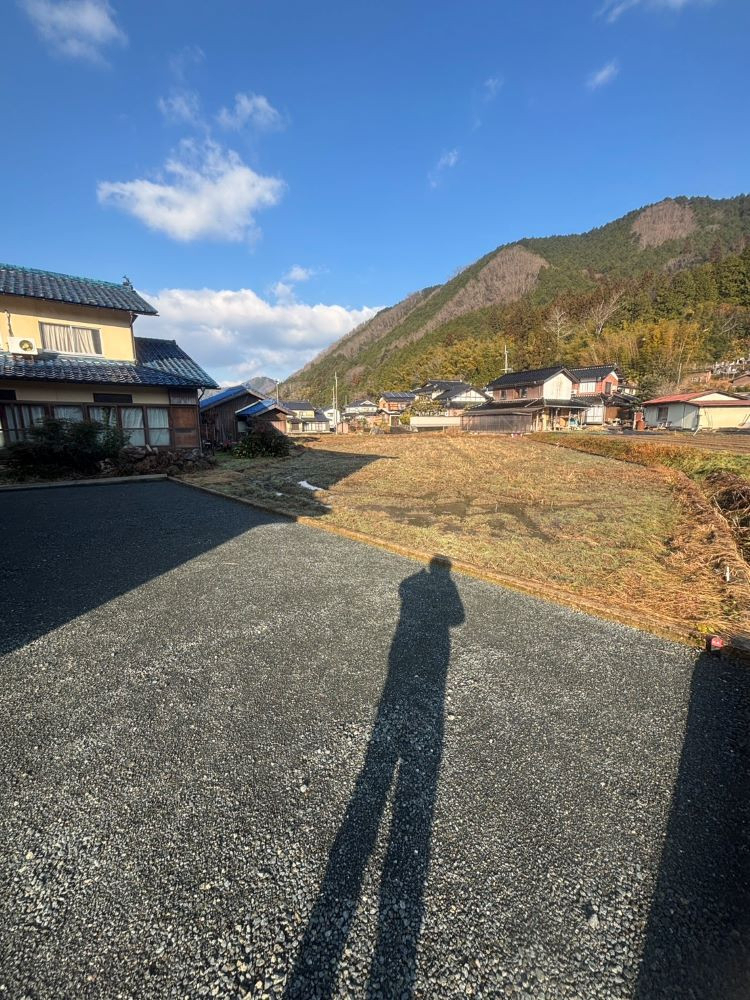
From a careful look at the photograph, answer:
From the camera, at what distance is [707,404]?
29000 millimetres

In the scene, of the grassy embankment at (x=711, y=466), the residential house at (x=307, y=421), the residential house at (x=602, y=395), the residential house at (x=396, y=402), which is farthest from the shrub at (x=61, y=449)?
the residential house at (x=396, y=402)

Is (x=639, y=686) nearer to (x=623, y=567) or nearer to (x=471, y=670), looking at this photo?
(x=471, y=670)

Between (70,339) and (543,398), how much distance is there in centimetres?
3622

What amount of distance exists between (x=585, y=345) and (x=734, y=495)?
198ft

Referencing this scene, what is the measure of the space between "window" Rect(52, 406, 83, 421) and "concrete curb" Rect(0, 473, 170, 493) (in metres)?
3.80

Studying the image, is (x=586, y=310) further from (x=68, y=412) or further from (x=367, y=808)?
(x=367, y=808)

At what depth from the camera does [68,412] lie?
12.5 meters

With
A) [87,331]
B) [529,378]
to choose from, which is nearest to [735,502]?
[87,331]

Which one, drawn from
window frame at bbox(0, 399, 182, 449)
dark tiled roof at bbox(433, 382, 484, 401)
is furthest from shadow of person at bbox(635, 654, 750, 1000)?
dark tiled roof at bbox(433, 382, 484, 401)

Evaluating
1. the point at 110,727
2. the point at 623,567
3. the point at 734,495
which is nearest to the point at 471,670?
the point at 110,727

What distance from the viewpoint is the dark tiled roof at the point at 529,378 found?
40219 mm

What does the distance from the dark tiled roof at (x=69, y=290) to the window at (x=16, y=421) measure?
328 centimetres

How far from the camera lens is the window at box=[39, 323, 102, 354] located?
12.8 m

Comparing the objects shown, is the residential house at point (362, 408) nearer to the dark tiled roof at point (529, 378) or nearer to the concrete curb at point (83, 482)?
the dark tiled roof at point (529, 378)
